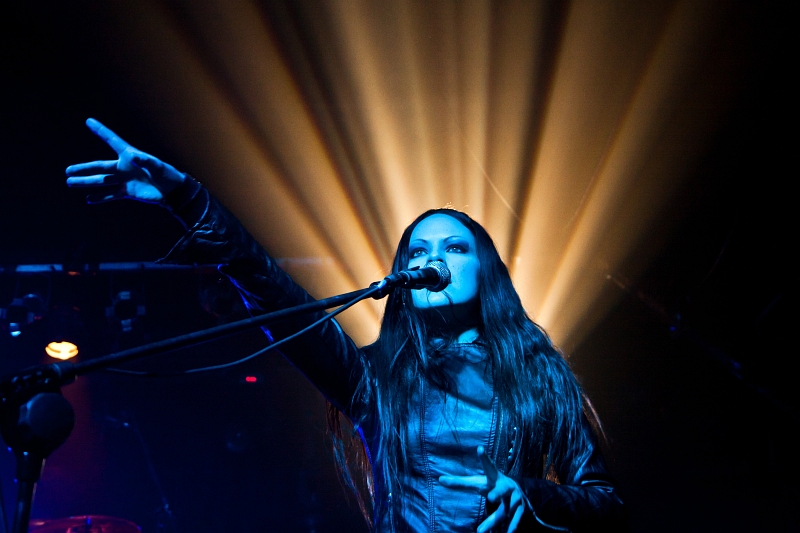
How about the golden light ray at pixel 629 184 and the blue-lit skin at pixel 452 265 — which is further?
the golden light ray at pixel 629 184

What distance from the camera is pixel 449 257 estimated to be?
2.04 meters

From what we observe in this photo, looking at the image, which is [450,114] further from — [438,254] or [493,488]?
[493,488]

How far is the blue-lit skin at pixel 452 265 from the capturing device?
1979 millimetres

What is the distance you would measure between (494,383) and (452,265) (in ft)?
1.46

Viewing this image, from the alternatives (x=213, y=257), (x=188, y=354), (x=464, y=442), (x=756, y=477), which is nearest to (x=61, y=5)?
(x=213, y=257)

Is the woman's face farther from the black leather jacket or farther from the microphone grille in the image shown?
the microphone grille

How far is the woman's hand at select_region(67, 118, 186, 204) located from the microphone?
0.61 meters

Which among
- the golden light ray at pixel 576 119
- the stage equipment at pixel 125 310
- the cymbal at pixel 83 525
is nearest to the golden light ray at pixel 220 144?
the golden light ray at pixel 576 119

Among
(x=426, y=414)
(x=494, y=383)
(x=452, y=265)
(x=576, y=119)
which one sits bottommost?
(x=426, y=414)

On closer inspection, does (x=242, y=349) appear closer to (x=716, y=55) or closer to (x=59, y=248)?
(x=59, y=248)

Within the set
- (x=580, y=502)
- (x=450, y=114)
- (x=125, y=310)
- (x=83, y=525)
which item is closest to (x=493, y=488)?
(x=580, y=502)

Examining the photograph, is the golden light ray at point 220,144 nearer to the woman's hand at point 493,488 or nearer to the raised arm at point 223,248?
the raised arm at point 223,248

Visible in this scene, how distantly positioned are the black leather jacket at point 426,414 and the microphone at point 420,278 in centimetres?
40

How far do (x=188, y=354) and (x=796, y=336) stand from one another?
227 inches
